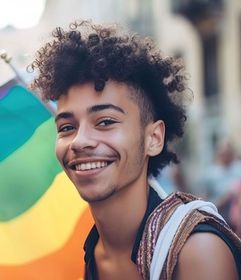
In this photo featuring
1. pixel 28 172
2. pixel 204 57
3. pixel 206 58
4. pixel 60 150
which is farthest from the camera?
pixel 204 57

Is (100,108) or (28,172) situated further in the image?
(28,172)

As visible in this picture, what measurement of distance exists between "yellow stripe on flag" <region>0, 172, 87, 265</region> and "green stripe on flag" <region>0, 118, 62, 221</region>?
0.10 feet

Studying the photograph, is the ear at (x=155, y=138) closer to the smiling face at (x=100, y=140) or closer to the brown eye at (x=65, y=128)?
the smiling face at (x=100, y=140)

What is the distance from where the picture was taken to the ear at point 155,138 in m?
3.16

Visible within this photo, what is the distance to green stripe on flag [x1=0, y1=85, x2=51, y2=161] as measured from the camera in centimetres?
354

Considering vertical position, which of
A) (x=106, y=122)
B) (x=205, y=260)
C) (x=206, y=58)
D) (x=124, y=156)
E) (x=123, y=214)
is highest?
Result: (x=206, y=58)

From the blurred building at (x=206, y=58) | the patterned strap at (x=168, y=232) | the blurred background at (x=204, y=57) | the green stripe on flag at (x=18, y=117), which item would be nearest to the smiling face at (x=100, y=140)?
the patterned strap at (x=168, y=232)

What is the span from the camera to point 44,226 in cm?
343

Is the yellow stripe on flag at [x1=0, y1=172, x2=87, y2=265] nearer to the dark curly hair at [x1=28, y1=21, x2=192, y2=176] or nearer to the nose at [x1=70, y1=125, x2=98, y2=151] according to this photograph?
the dark curly hair at [x1=28, y1=21, x2=192, y2=176]

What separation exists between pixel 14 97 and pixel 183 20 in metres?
26.7

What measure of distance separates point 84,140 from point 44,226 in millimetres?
578

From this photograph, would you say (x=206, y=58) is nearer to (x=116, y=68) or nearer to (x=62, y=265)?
(x=62, y=265)

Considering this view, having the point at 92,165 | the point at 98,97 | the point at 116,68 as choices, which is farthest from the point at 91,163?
the point at 116,68

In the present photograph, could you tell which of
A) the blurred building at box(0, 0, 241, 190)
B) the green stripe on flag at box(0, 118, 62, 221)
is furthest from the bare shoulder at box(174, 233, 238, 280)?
the blurred building at box(0, 0, 241, 190)
